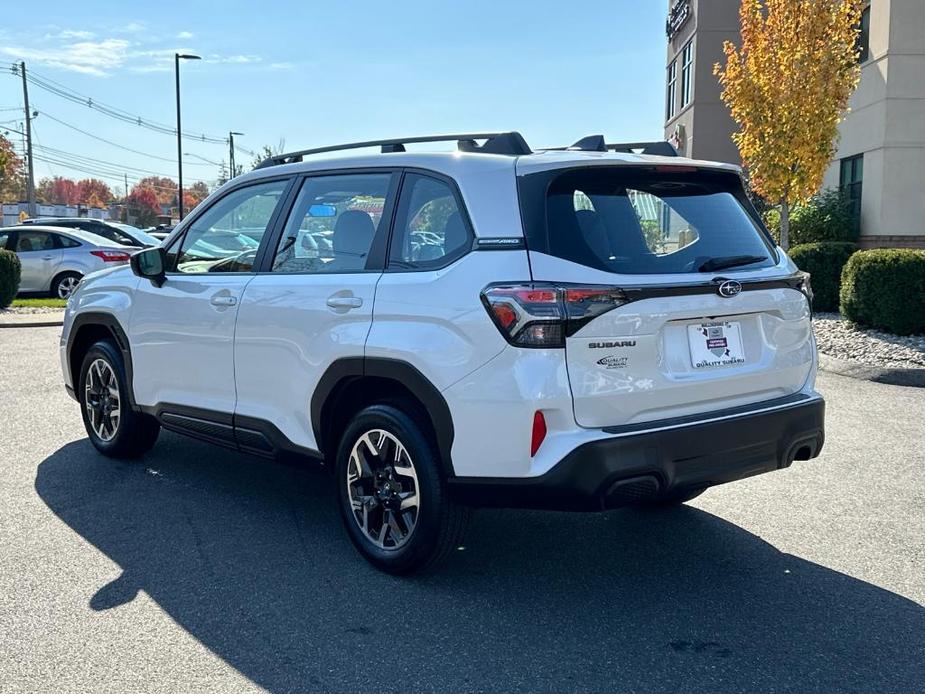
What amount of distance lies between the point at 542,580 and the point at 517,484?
77 centimetres

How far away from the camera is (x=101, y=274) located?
6523mm

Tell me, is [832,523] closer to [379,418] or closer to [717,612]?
[717,612]

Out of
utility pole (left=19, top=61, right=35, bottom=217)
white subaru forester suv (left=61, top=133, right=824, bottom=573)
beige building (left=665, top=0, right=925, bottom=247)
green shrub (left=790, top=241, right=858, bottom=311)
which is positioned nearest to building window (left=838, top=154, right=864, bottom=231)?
beige building (left=665, top=0, right=925, bottom=247)

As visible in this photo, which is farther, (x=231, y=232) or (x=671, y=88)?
(x=671, y=88)

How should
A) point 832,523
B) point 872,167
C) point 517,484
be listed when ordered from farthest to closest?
point 872,167, point 832,523, point 517,484

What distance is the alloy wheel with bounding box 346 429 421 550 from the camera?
431 cm

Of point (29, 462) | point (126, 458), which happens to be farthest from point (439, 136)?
point (29, 462)

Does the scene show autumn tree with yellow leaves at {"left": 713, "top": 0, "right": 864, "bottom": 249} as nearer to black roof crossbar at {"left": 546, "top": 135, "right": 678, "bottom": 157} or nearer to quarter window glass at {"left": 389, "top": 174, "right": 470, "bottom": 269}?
black roof crossbar at {"left": 546, "top": 135, "right": 678, "bottom": 157}

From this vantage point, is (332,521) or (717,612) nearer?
(717,612)

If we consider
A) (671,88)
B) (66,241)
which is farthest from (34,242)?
(671,88)

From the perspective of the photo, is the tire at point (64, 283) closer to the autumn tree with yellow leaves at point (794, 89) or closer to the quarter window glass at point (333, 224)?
the autumn tree with yellow leaves at point (794, 89)

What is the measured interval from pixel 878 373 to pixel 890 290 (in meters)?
1.94

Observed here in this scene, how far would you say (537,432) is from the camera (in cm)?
376

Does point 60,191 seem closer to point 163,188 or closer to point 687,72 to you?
point 163,188
